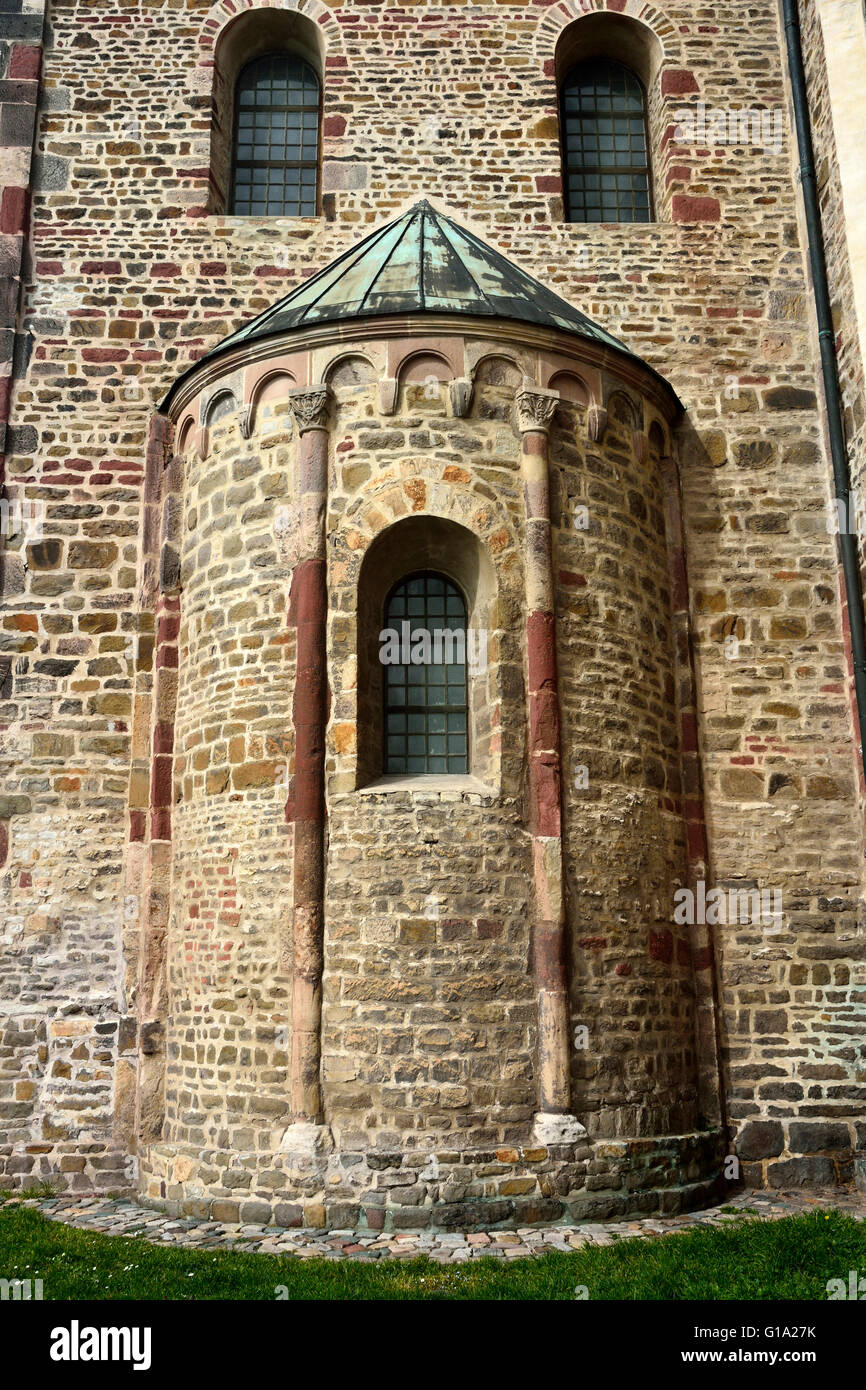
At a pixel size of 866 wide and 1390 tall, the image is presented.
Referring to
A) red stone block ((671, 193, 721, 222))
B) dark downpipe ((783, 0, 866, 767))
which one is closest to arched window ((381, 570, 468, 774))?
dark downpipe ((783, 0, 866, 767))

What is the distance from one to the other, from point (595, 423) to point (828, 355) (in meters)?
3.09

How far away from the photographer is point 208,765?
9.09 metres

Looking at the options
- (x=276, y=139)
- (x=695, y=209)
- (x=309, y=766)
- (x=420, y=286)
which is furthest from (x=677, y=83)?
(x=309, y=766)

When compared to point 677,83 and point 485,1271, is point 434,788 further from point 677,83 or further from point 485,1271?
point 677,83

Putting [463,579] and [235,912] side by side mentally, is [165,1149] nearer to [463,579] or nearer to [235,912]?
[235,912]

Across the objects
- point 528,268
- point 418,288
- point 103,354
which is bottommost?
point 418,288

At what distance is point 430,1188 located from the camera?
300 inches

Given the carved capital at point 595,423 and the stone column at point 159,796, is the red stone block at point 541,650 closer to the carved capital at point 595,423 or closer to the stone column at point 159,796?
the carved capital at point 595,423

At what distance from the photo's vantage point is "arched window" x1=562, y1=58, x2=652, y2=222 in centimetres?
1233

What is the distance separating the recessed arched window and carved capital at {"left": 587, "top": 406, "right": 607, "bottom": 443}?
14.7 feet

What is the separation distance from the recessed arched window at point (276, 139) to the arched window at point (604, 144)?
263 cm

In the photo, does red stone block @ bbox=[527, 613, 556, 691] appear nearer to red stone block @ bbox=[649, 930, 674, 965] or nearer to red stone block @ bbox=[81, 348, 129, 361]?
red stone block @ bbox=[649, 930, 674, 965]

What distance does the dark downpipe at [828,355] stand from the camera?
410 inches

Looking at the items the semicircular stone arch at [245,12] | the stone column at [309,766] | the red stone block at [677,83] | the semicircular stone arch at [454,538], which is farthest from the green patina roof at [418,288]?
the red stone block at [677,83]
